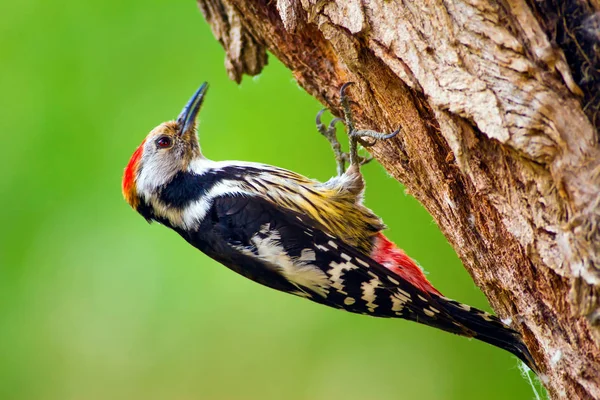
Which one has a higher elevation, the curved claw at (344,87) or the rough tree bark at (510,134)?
the curved claw at (344,87)

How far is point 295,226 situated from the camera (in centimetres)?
314

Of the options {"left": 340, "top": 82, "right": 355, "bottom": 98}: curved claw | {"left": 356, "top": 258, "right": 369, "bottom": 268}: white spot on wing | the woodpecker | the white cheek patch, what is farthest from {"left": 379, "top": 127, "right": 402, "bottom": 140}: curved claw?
the white cheek patch

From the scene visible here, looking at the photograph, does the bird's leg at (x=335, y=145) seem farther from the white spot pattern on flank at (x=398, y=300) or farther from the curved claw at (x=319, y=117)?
the white spot pattern on flank at (x=398, y=300)

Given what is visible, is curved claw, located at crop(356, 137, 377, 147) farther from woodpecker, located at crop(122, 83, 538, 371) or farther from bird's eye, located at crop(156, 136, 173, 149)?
bird's eye, located at crop(156, 136, 173, 149)

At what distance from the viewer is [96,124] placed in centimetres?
402

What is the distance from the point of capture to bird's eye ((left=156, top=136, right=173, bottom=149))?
3.54 m

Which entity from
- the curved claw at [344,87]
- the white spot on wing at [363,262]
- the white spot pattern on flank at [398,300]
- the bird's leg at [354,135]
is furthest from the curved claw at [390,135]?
the white spot pattern on flank at [398,300]

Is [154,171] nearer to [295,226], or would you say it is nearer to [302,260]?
[295,226]

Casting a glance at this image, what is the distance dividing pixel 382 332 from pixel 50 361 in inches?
87.3

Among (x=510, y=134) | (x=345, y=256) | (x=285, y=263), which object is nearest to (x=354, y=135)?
(x=345, y=256)

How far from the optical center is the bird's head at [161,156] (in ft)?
11.3

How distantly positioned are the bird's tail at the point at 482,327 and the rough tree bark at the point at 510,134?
0.63ft

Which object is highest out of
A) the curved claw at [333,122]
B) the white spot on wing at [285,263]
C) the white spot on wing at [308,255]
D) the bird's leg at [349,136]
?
the curved claw at [333,122]

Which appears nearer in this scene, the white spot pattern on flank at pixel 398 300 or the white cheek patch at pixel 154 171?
the white spot pattern on flank at pixel 398 300
